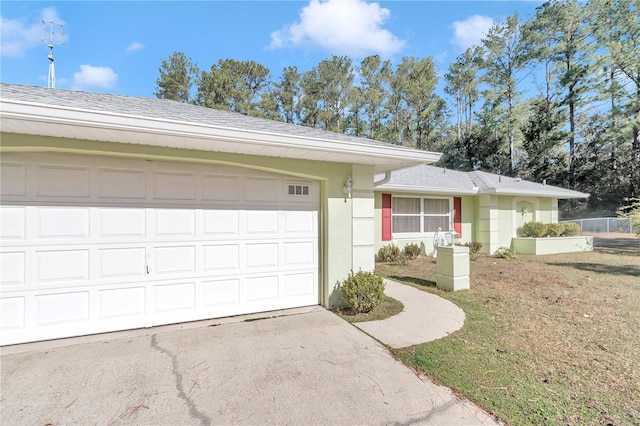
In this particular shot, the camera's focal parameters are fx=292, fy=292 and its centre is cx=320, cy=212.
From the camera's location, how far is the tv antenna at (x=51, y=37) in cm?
642

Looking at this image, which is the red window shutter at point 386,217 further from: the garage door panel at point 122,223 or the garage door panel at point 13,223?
the garage door panel at point 13,223

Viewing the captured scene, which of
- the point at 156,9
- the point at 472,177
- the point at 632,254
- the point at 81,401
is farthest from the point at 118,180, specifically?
the point at 632,254

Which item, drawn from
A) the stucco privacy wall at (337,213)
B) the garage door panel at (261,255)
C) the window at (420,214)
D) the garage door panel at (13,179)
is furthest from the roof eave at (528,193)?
the garage door panel at (13,179)

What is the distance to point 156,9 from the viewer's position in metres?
7.40

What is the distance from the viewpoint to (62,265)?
386 centimetres

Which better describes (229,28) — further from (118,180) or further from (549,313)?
(549,313)

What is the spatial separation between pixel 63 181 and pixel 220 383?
3357 mm

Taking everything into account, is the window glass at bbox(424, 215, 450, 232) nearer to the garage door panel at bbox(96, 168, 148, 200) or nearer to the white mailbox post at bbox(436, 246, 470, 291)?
the white mailbox post at bbox(436, 246, 470, 291)

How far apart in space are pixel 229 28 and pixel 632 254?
57.2 feet

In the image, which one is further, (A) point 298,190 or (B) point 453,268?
(B) point 453,268

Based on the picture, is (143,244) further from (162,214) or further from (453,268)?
(453,268)

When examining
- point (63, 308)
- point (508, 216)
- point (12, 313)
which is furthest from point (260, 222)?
point (508, 216)

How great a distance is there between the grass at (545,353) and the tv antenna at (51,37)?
905 centimetres

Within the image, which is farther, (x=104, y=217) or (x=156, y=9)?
(x=156, y=9)
